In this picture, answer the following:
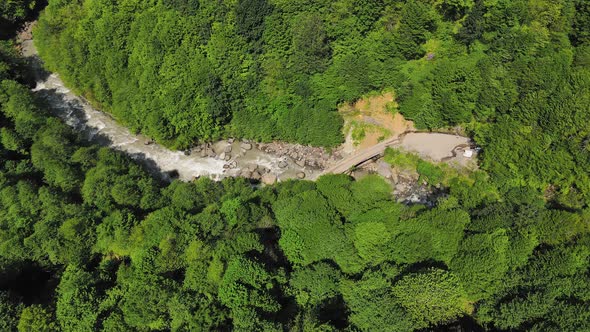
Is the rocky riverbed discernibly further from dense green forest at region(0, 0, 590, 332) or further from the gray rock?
dense green forest at region(0, 0, 590, 332)

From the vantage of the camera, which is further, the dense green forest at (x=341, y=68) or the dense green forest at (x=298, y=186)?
the dense green forest at (x=341, y=68)

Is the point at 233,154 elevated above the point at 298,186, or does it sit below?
below

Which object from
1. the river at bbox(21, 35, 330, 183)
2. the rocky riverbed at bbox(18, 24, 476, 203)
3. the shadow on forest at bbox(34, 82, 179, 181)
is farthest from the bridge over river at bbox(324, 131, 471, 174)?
the shadow on forest at bbox(34, 82, 179, 181)

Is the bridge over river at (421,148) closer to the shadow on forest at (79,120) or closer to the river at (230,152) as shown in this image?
the river at (230,152)

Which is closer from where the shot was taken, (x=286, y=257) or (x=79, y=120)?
(x=286, y=257)

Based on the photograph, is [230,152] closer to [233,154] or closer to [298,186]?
[233,154]

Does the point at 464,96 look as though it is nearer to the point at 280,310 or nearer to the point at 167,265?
the point at 280,310

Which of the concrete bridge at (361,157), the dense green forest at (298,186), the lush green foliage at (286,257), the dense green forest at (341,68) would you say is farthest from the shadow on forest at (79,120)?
the concrete bridge at (361,157)

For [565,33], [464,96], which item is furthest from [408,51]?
[565,33]

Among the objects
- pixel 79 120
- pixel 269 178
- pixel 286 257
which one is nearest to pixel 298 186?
pixel 286 257
